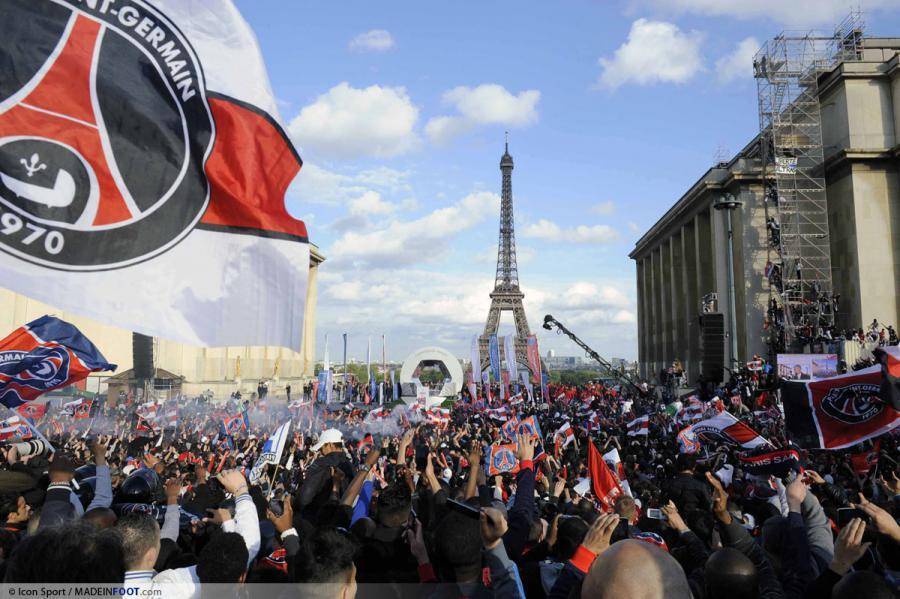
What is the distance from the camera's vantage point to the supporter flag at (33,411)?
15.8 metres

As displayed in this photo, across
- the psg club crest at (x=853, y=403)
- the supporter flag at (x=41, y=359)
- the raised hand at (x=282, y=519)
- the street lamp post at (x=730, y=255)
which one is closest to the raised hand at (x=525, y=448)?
the raised hand at (x=282, y=519)

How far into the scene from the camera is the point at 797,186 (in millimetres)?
36062

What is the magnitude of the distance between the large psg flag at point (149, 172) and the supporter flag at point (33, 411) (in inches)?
539

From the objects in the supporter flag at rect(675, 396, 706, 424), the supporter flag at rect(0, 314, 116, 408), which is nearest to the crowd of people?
the supporter flag at rect(0, 314, 116, 408)

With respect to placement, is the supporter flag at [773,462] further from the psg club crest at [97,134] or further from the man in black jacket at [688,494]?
the psg club crest at [97,134]

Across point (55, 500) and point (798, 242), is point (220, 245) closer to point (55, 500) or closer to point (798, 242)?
point (55, 500)

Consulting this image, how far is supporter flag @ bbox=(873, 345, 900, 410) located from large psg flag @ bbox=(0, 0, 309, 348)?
277 inches

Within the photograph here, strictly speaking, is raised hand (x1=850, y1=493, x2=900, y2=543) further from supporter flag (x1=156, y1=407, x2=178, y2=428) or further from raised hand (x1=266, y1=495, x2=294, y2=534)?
supporter flag (x1=156, y1=407, x2=178, y2=428)

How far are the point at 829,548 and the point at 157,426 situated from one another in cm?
2307

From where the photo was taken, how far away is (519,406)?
34219mm

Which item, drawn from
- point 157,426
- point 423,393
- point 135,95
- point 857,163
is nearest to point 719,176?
point 857,163

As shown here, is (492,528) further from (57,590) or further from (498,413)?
(498,413)

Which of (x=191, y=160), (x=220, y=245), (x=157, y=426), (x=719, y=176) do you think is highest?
(x=719, y=176)

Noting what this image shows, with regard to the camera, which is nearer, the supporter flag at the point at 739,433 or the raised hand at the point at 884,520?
the raised hand at the point at 884,520
